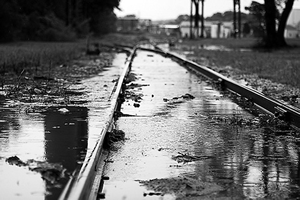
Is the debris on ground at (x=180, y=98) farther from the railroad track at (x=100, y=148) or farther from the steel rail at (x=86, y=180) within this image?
the steel rail at (x=86, y=180)

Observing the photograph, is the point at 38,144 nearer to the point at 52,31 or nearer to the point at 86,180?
the point at 86,180

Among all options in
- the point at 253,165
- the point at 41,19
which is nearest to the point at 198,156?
the point at 253,165

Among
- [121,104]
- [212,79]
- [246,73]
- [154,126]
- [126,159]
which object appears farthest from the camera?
[246,73]

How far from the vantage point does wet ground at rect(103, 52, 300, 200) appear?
601 centimetres

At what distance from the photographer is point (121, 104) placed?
12.6m

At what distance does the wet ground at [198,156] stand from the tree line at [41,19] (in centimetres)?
4008

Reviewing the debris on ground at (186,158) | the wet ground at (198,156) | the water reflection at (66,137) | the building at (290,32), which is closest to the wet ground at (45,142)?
the water reflection at (66,137)

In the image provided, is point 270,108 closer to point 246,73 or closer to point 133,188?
point 133,188

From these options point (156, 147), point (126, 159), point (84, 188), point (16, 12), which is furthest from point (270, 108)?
point (16, 12)

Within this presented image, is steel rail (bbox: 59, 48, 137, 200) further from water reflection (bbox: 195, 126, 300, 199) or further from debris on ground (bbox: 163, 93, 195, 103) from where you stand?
debris on ground (bbox: 163, 93, 195, 103)

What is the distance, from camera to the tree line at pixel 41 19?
5091 cm

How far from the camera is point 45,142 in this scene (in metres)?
8.06

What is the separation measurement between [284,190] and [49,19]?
55571mm

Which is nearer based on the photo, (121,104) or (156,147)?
(156,147)
